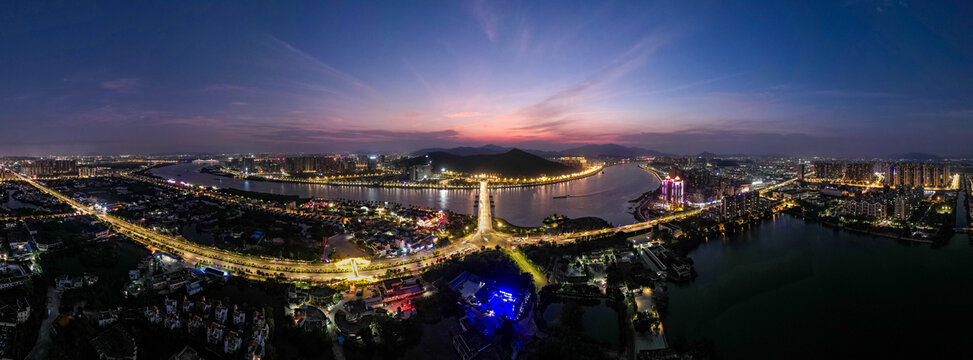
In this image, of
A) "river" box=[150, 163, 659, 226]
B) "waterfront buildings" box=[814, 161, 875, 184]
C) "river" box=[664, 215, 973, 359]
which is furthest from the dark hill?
"river" box=[664, 215, 973, 359]

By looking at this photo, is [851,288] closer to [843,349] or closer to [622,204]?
[843,349]

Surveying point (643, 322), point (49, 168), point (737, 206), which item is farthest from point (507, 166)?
point (49, 168)

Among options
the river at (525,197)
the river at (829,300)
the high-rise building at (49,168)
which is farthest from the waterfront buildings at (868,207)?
the high-rise building at (49,168)

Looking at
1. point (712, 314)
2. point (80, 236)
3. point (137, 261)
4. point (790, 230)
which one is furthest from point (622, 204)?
point (80, 236)

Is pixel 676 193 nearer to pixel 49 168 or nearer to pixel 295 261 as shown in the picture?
pixel 295 261

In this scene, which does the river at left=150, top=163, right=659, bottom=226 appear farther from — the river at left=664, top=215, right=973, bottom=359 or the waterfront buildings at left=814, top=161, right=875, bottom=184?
the waterfront buildings at left=814, top=161, right=875, bottom=184

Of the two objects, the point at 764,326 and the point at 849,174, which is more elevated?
the point at 849,174

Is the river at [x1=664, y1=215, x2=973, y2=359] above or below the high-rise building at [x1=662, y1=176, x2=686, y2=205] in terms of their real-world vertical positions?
below
